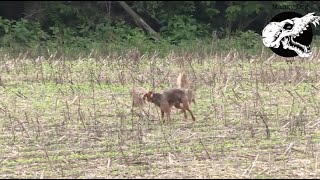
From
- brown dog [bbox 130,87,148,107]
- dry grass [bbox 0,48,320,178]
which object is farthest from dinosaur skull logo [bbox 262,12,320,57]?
brown dog [bbox 130,87,148,107]

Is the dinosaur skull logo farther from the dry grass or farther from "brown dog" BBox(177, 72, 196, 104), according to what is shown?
"brown dog" BBox(177, 72, 196, 104)

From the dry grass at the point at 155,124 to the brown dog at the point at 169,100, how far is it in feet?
0.49

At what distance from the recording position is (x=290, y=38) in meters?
12.8

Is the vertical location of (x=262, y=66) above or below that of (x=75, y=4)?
below

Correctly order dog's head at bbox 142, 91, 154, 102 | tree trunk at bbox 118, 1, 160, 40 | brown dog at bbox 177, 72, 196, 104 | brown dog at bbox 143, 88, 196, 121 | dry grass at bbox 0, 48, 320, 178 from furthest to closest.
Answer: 1. tree trunk at bbox 118, 1, 160, 40
2. brown dog at bbox 177, 72, 196, 104
3. dog's head at bbox 142, 91, 154, 102
4. brown dog at bbox 143, 88, 196, 121
5. dry grass at bbox 0, 48, 320, 178

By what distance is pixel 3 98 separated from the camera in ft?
26.7

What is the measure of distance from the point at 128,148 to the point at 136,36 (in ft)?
40.0

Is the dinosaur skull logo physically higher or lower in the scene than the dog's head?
higher

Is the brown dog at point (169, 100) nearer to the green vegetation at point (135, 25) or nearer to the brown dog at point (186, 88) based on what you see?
the brown dog at point (186, 88)

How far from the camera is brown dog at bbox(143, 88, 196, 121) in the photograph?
674 cm

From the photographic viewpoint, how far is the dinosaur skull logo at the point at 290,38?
12695 mm

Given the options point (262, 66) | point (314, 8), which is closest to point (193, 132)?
point (262, 66)

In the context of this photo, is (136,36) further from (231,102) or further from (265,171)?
(265,171)

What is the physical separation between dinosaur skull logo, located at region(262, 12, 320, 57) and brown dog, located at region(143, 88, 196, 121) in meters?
5.92
